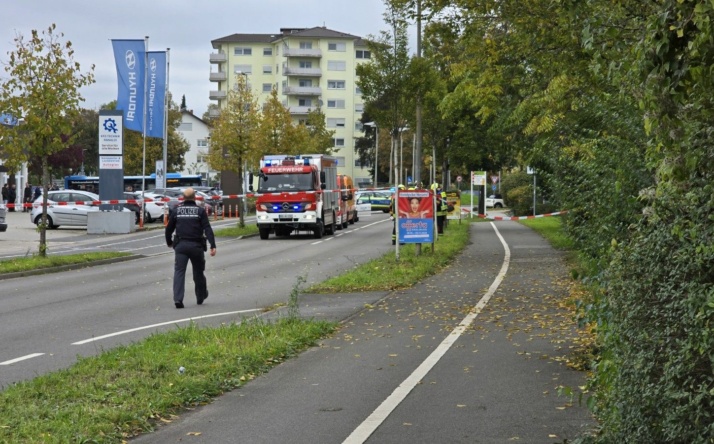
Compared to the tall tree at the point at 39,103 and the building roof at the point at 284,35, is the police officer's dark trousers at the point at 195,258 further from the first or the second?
the building roof at the point at 284,35

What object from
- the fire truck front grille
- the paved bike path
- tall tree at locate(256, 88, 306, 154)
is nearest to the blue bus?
tall tree at locate(256, 88, 306, 154)

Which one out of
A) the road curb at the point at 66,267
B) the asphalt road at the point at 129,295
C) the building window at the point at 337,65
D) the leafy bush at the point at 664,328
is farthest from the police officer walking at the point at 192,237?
the building window at the point at 337,65

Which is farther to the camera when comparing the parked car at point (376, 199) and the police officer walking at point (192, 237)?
the parked car at point (376, 199)

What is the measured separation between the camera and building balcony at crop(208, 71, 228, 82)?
13138 cm

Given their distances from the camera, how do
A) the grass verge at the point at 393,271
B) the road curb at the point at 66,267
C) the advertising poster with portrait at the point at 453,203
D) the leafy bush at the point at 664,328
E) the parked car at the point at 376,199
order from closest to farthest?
the leafy bush at the point at 664,328, the grass verge at the point at 393,271, the road curb at the point at 66,267, the advertising poster with portrait at the point at 453,203, the parked car at the point at 376,199

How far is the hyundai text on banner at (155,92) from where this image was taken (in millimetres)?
42219

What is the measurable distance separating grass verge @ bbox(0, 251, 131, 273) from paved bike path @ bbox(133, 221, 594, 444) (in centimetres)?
989

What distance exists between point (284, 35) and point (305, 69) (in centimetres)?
498

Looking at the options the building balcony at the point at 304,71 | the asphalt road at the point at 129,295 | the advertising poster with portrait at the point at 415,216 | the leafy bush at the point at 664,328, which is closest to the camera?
the leafy bush at the point at 664,328

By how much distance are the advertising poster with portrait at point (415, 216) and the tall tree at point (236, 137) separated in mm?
20303

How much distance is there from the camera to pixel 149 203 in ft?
167

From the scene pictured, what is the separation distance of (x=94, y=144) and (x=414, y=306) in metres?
96.1

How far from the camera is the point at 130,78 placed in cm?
4166

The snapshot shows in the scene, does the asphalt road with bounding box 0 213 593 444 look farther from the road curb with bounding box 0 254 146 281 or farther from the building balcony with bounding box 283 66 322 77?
the building balcony with bounding box 283 66 322 77
